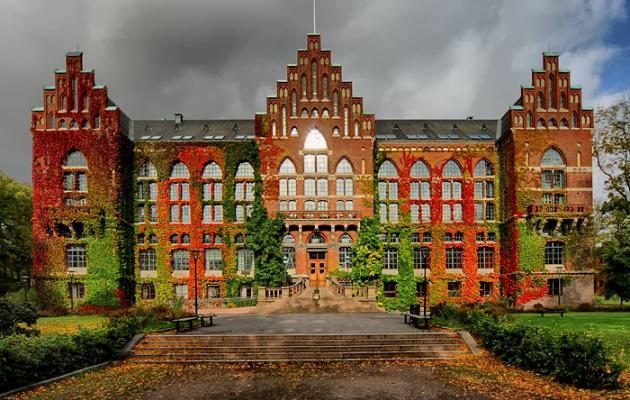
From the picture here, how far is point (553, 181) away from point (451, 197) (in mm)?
9760

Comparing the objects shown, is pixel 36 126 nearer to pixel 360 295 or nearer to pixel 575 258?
pixel 360 295

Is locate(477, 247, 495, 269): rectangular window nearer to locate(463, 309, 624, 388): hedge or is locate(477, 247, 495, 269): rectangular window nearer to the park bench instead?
the park bench

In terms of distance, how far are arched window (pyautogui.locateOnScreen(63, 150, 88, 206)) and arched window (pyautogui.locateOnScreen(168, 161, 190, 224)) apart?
8.15m

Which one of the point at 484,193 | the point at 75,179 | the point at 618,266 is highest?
the point at 75,179

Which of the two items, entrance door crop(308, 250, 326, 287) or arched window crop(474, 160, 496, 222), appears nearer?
entrance door crop(308, 250, 326, 287)

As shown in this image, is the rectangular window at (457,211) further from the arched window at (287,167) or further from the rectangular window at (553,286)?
the arched window at (287,167)

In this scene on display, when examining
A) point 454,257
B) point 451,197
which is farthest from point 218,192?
point 454,257

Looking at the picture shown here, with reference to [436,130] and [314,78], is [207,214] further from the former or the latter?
[436,130]

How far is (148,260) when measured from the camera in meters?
51.5

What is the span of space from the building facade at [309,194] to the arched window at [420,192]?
15 centimetres

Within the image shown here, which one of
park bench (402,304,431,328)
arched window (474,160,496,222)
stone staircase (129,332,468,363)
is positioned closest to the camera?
stone staircase (129,332,468,363)

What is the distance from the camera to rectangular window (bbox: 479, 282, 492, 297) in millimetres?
51584

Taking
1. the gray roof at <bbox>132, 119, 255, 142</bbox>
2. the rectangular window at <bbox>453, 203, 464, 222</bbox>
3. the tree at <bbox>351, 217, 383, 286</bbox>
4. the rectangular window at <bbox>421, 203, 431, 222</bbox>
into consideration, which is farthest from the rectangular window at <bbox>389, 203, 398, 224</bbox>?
the gray roof at <bbox>132, 119, 255, 142</bbox>

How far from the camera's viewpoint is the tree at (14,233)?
53.6m
